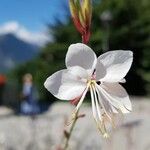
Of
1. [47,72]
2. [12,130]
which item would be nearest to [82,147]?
[12,130]

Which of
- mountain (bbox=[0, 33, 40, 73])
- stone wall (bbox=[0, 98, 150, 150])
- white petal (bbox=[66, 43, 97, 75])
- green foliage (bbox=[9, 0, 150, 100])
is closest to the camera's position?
white petal (bbox=[66, 43, 97, 75])

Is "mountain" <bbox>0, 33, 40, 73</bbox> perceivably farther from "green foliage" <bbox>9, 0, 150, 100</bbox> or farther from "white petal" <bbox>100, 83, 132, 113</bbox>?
"white petal" <bbox>100, 83, 132, 113</bbox>

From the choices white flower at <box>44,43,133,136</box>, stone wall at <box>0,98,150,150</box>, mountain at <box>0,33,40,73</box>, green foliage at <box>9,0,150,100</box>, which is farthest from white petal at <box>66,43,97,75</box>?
mountain at <box>0,33,40,73</box>

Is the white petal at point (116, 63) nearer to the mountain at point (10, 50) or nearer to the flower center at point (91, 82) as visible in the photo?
the flower center at point (91, 82)

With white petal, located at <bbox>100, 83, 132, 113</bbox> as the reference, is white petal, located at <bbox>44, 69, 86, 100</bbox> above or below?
above

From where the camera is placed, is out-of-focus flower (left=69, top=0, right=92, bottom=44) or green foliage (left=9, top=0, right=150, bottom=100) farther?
green foliage (left=9, top=0, right=150, bottom=100)

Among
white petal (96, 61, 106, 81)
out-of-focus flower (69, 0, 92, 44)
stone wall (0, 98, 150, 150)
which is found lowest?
stone wall (0, 98, 150, 150)

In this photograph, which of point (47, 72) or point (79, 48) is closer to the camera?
point (79, 48)

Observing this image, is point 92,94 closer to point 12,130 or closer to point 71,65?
point 71,65
